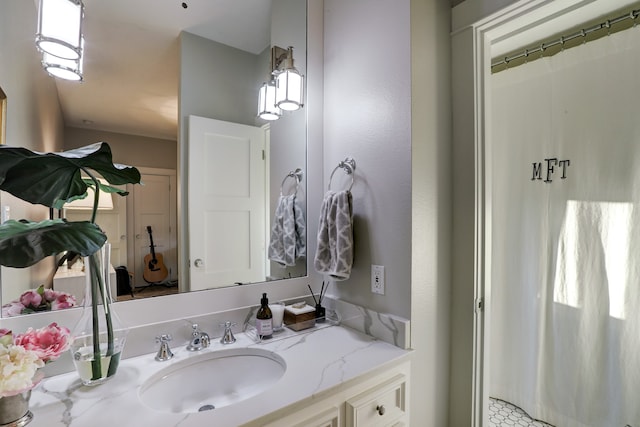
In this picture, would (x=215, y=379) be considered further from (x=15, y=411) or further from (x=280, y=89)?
(x=280, y=89)

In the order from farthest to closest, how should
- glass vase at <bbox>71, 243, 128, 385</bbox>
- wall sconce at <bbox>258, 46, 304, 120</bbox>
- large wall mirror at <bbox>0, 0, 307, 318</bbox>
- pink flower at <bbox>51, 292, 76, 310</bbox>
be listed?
1. wall sconce at <bbox>258, 46, 304, 120</bbox>
2. large wall mirror at <bbox>0, 0, 307, 318</bbox>
3. pink flower at <bbox>51, 292, 76, 310</bbox>
4. glass vase at <bbox>71, 243, 128, 385</bbox>

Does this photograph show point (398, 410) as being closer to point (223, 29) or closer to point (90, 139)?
point (90, 139)

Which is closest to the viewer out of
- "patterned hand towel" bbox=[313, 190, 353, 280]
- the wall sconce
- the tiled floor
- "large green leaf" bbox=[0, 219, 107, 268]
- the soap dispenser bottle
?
"large green leaf" bbox=[0, 219, 107, 268]

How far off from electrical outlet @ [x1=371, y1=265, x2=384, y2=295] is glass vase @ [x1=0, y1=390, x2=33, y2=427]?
1.09 meters

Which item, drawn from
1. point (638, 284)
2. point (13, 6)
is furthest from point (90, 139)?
point (638, 284)

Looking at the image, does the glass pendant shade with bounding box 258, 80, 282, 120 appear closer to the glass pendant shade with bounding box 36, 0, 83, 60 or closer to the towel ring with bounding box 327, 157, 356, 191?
Answer: the towel ring with bounding box 327, 157, 356, 191

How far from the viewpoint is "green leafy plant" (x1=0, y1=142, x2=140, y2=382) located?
0.65 m

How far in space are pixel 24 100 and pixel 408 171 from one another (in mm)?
1283

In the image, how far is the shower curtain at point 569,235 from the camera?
1500 millimetres

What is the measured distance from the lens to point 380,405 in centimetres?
103

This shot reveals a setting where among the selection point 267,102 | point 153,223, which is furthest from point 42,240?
point 267,102

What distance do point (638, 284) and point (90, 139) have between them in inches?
95.9

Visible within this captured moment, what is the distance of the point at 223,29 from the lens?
1.34 metres

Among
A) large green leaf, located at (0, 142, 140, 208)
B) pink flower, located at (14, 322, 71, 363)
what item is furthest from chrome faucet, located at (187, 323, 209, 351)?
large green leaf, located at (0, 142, 140, 208)
